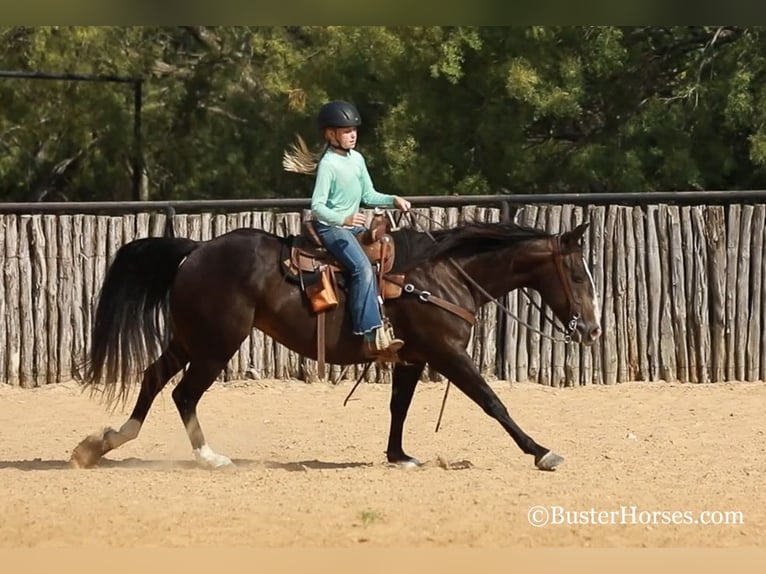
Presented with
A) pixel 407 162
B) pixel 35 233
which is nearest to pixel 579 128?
pixel 407 162

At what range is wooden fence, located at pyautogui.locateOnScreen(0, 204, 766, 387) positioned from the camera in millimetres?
12008

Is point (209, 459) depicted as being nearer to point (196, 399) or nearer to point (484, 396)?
point (196, 399)

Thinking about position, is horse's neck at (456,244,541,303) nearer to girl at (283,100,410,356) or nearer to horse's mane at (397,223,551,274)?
horse's mane at (397,223,551,274)

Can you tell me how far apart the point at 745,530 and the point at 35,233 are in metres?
7.90

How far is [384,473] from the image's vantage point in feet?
26.5

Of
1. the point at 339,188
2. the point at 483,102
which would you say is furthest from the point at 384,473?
the point at 483,102

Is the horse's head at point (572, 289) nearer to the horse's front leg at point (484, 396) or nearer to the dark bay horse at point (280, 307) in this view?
the dark bay horse at point (280, 307)

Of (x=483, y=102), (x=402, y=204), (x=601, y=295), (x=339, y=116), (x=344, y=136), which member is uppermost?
(x=483, y=102)

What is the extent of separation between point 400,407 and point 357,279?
3.14 feet

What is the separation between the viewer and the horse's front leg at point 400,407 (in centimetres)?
852

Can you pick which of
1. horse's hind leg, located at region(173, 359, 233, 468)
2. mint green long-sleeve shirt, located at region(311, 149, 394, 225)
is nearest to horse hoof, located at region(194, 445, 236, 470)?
horse's hind leg, located at region(173, 359, 233, 468)

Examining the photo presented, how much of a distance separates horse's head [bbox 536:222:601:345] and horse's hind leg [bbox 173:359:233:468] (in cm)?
218

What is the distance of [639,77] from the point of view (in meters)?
17.2

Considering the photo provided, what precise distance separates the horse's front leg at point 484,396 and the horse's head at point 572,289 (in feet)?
2.11
